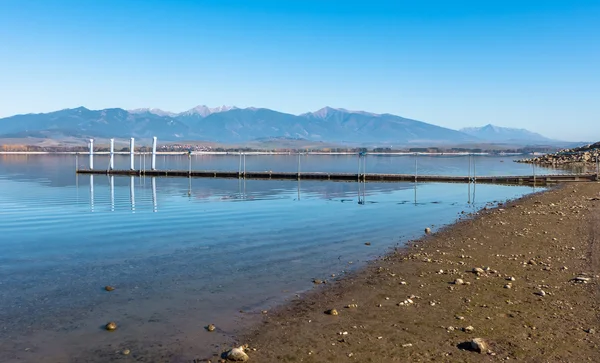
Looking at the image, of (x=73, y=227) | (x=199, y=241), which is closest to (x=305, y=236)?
(x=199, y=241)

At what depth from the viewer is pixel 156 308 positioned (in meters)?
15.0

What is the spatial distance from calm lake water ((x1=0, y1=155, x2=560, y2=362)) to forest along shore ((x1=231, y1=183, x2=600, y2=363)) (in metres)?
1.67

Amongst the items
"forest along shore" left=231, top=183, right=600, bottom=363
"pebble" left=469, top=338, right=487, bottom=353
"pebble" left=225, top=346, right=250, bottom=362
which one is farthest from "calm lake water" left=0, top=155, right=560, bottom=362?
"pebble" left=469, top=338, right=487, bottom=353

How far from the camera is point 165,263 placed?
68.9 feet

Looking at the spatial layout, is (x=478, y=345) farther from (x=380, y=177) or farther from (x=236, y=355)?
(x=380, y=177)

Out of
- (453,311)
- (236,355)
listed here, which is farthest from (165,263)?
(453,311)

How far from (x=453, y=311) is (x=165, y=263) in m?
12.3

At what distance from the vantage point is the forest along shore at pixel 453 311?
36.1ft

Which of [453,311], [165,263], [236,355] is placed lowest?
[165,263]

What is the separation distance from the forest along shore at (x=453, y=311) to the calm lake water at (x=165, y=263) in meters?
1.67

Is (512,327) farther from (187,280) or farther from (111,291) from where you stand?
(111,291)

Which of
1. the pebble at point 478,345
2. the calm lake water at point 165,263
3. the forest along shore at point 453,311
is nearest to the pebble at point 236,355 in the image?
the forest along shore at point 453,311

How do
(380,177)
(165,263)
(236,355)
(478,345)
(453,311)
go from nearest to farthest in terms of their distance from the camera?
(478,345), (236,355), (453,311), (165,263), (380,177)

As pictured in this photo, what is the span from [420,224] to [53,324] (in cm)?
2424
